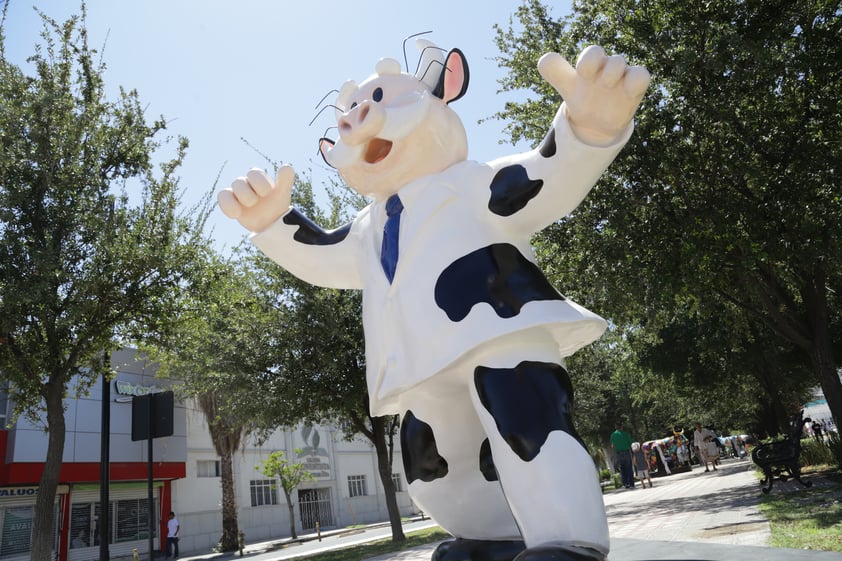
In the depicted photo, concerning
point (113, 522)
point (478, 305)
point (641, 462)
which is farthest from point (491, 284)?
point (113, 522)

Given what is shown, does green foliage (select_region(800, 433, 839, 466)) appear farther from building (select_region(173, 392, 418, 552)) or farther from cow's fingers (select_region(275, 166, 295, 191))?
cow's fingers (select_region(275, 166, 295, 191))

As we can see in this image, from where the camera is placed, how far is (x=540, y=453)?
181 cm

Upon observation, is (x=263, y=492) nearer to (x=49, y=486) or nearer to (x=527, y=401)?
(x=49, y=486)

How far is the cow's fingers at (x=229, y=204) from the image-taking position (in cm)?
271

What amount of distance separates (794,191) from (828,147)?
0.65 meters

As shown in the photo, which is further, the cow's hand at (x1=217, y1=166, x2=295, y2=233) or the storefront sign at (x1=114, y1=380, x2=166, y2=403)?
the storefront sign at (x1=114, y1=380, x2=166, y2=403)

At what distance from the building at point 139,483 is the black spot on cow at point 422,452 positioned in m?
11.9

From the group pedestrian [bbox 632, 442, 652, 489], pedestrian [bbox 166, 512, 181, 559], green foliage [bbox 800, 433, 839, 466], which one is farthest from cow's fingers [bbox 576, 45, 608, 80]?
pedestrian [bbox 166, 512, 181, 559]

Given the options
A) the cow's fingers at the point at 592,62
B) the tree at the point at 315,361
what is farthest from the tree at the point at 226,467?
the cow's fingers at the point at 592,62

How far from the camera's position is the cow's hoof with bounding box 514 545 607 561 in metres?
1.61

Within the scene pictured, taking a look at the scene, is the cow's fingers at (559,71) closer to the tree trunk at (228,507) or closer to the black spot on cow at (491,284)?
the black spot on cow at (491,284)

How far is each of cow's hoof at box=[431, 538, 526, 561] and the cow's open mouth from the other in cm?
151

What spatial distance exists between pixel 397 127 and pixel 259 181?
2.35 ft

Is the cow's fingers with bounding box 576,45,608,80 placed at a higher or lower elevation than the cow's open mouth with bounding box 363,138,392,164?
lower
